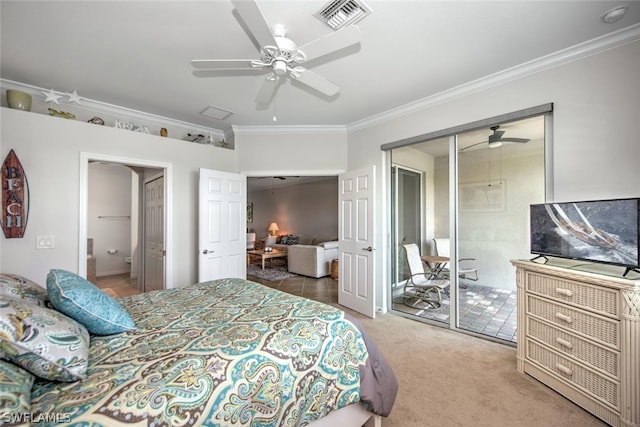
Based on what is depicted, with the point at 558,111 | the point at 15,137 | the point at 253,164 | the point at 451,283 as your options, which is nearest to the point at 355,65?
the point at 558,111

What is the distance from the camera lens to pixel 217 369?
3.58 ft

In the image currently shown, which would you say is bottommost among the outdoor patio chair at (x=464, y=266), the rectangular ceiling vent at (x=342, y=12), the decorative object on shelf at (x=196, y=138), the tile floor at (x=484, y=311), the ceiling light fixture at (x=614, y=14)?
the tile floor at (x=484, y=311)

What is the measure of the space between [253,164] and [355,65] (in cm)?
216

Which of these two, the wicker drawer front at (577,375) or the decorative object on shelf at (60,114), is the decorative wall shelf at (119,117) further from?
the wicker drawer front at (577,375)

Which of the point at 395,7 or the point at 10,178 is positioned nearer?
the point at 395,7

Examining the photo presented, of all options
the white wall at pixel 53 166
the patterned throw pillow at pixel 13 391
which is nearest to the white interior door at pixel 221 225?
the white wall at pixel 53 166

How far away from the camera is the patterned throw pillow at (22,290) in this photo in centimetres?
125

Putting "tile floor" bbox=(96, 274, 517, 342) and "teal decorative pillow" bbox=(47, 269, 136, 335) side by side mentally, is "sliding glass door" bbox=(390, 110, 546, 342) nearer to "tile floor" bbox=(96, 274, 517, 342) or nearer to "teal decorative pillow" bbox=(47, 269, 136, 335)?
"tile floor" bbox=(96, 274, 517, 342)

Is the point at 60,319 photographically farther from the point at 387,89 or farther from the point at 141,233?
the point at 141,233

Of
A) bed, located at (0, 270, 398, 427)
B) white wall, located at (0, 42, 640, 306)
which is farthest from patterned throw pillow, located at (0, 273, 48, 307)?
white wall, located at (0, 42, 640, 306)

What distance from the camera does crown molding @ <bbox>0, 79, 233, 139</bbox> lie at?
2708 mm

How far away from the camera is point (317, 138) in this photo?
403 centimetres

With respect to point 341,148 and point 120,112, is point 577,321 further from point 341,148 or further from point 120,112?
point 120,112

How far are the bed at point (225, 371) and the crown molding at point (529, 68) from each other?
2.61 m
